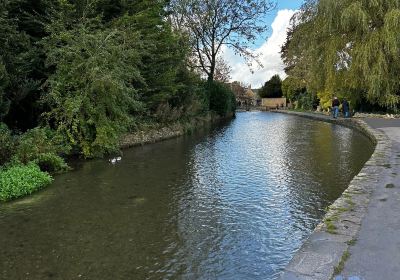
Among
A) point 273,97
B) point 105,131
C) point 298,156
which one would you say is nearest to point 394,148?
Answer: point 298,156

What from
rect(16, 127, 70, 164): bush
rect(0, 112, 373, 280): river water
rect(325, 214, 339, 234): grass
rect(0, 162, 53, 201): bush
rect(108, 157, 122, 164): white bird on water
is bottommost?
rect(0, 112, 373, 280): river water

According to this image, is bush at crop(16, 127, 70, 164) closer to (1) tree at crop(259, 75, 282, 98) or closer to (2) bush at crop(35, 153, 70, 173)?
(2) bush at crop(35, 153, 70, 173)

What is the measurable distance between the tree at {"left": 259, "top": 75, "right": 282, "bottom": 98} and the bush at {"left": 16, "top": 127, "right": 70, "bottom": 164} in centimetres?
5927

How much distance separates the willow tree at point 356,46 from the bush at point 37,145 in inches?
680

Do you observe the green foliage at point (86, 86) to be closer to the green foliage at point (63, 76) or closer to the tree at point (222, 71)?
the green foliage at point (63, 76)

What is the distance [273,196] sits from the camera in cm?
726

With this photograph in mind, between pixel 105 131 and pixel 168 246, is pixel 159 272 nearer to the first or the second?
pixel 168 246

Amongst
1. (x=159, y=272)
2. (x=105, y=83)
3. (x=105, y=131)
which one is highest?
(x=105, y=83)

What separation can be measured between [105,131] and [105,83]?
135 centimetres

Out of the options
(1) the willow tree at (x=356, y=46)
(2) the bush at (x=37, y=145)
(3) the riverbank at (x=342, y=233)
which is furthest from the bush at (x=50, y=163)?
(1) the willow tree at (x=356, y=46)

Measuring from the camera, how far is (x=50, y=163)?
29.9ft

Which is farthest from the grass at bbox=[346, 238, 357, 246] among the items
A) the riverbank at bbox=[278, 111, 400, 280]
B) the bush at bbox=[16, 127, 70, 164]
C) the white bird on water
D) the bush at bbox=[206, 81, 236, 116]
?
the bush at bbox=[206, 81, 236, 116]

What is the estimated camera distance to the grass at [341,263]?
11.5ft

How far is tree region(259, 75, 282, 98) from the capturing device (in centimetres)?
6675
